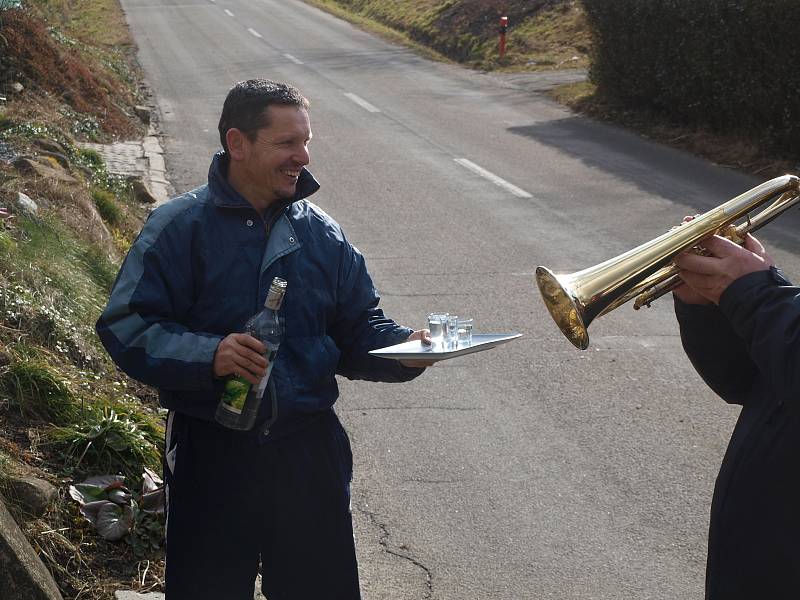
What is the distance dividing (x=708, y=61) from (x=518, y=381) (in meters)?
9.46

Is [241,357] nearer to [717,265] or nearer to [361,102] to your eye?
[717,265]

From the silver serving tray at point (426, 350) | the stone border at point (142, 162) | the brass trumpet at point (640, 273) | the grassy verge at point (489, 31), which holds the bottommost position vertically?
the grassy verge at point (489, 31)

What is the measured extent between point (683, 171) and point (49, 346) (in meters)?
9.92

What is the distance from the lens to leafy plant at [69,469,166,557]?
4230 millimetres

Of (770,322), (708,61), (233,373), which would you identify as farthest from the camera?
(708,61)

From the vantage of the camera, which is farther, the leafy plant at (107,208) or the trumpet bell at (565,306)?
the leafy plant at (107,208)

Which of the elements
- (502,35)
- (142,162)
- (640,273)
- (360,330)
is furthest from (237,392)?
(502,35)

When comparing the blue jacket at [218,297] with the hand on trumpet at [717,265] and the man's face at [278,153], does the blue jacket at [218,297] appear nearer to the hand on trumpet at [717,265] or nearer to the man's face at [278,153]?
the man's face at [278,153]

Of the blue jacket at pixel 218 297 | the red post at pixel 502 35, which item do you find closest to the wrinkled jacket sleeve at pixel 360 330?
the blue jacket at pixel 218 297

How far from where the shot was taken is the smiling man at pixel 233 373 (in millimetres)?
3033

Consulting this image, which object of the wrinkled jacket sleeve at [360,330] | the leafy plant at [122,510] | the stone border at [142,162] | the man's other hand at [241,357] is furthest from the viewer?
the stone border at [142,162]

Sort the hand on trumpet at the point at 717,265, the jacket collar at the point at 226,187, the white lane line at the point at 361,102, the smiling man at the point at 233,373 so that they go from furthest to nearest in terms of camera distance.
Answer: the white lane line at the point at 361,102 < the jacket collar at the point at 226,187 < the smiling man at the point at 233,373 < the hand on trumpet at the point at 717,265

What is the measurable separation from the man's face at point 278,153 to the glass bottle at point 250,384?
338 millimetres

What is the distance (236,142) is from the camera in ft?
10.5
